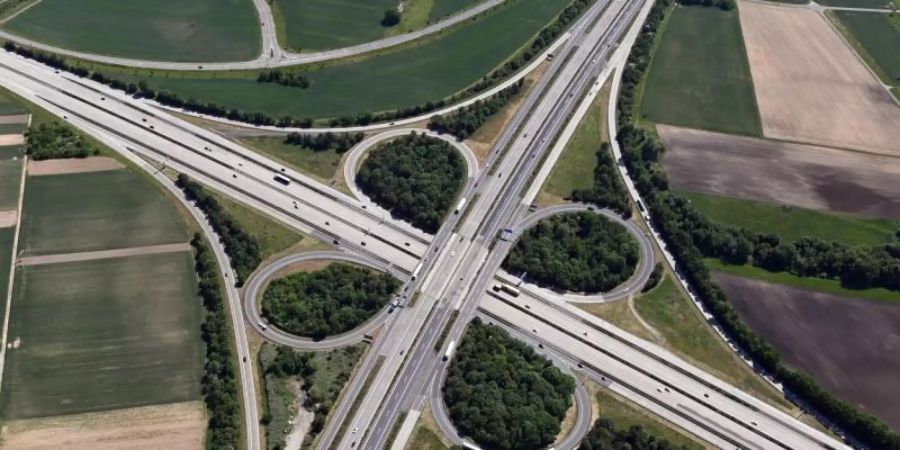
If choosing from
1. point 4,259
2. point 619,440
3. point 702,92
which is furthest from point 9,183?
point 702,92

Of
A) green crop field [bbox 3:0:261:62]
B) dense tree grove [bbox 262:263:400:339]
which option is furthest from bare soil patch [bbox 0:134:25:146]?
dense tree grove [bbox 262:263:400:339]

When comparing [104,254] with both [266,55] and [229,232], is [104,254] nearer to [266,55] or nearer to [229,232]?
[229,232]

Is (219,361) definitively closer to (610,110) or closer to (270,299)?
(270,299)

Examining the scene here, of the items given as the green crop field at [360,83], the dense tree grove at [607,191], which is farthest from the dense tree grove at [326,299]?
the green crop field at [360,83]

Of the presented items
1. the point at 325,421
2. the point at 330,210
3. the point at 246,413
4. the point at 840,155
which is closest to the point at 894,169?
the point at 840,155

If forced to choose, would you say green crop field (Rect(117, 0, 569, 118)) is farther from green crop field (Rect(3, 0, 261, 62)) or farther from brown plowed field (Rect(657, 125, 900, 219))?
brown plowed field (Rect(657, 125, 900, 219))
